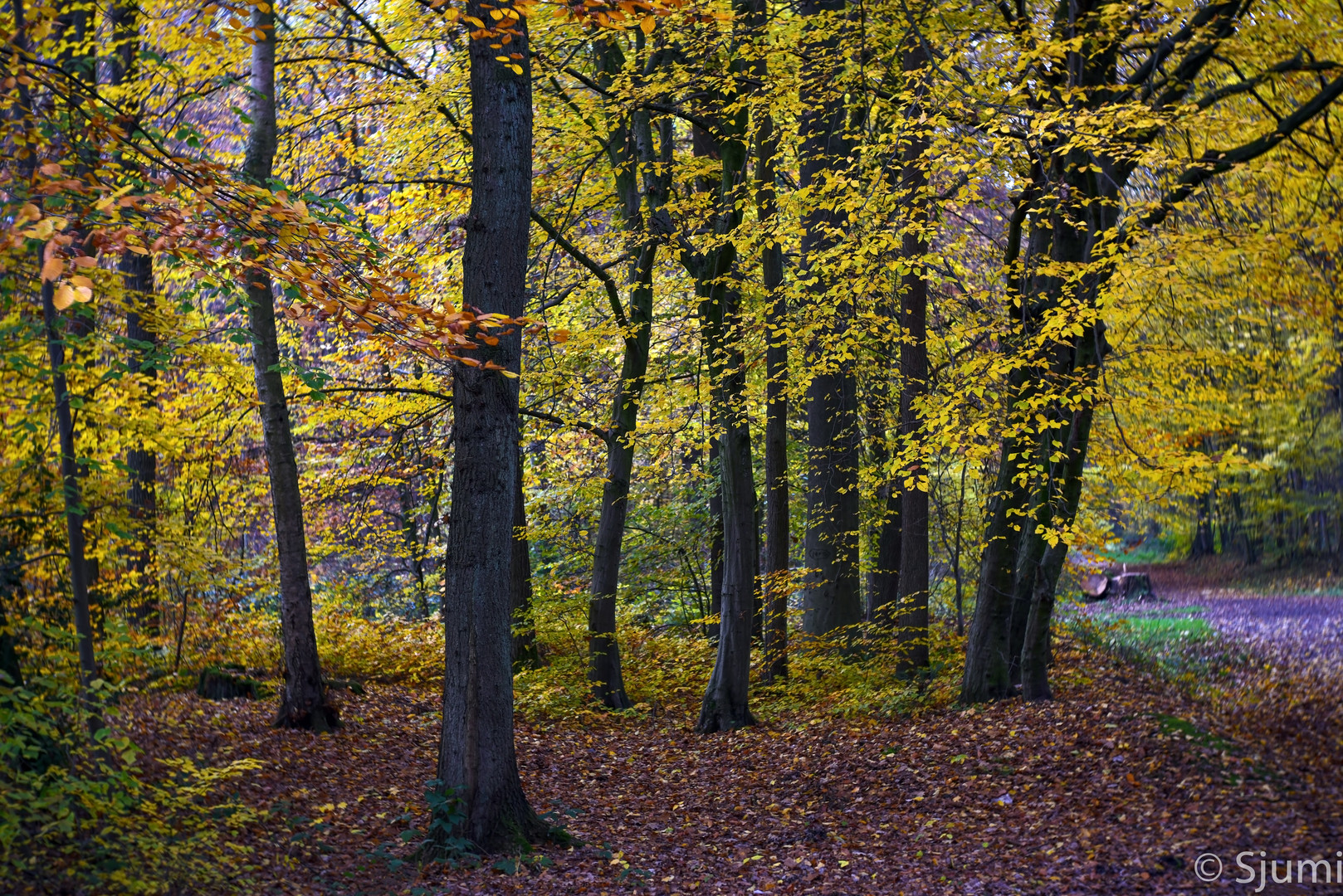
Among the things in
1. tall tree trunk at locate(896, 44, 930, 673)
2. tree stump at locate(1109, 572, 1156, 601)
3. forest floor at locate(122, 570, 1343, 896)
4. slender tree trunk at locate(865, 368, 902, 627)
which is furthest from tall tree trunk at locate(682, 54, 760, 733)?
tree stump at locate(1109, 572, 1156, 601)

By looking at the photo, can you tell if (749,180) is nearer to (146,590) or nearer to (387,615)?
(146,590)

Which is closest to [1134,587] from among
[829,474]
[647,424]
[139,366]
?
[829,474]

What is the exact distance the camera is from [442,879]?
5445mm

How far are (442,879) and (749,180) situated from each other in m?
7.94

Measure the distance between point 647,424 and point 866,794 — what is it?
6.56 m

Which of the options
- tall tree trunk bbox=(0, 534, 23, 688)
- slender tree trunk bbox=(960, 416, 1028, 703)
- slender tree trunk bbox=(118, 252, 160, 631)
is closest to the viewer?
tall tree trunk bbox=(0, 534, 23, 688)

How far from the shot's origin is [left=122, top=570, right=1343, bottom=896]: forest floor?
5.54 metres

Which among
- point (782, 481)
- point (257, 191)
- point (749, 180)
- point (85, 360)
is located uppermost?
point (749, 180)

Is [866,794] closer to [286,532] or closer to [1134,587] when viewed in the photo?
[286,532]

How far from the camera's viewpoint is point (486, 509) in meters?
5.95

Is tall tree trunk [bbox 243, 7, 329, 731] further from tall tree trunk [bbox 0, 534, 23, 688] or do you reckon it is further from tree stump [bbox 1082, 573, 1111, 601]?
tree stump [bbox 1082, 573, 1111, 601]

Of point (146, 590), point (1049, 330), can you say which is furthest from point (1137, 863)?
point (146, 590)

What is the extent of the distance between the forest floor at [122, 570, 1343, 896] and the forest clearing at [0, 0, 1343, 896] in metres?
0.05

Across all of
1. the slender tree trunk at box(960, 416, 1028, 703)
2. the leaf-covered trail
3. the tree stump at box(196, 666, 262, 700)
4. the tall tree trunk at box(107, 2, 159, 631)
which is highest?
the tall tree trunk at box(107, 2, 159, 631)
